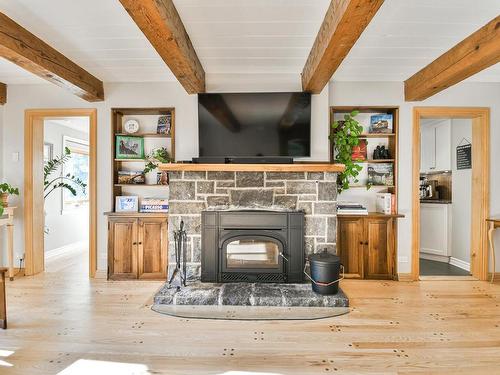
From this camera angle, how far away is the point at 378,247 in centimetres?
343

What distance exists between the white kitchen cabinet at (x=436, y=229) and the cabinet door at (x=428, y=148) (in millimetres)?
682

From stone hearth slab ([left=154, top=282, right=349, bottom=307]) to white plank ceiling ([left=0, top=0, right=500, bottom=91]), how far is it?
7.24 ft

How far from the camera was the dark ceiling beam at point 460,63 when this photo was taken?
2246 mm

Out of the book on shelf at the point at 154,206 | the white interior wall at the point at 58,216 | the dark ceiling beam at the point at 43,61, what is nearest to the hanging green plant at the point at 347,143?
the book on shelf at the point at 154,206

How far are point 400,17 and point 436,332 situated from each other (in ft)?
7.93

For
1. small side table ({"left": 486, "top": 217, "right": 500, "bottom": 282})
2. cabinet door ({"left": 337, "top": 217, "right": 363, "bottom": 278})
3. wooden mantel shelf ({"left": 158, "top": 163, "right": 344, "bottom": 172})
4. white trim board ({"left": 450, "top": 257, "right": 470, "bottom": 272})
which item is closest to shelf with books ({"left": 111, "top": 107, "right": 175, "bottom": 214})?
wooden mantel shelf ({"left": 158, "top": 163, "right": 344, "bottom": 172})

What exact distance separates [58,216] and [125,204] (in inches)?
88.4

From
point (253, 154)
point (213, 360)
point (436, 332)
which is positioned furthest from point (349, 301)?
point (253, 154)

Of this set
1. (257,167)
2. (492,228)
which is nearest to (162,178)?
(257,167)

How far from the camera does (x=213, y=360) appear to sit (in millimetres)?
1914

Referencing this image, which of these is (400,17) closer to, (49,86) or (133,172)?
(133,172)

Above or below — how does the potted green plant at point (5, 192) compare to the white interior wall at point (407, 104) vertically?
below

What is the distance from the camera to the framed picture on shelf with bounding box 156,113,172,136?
3.62m

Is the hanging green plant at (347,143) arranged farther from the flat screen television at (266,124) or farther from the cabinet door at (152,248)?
the cabinet door at (152,248)
